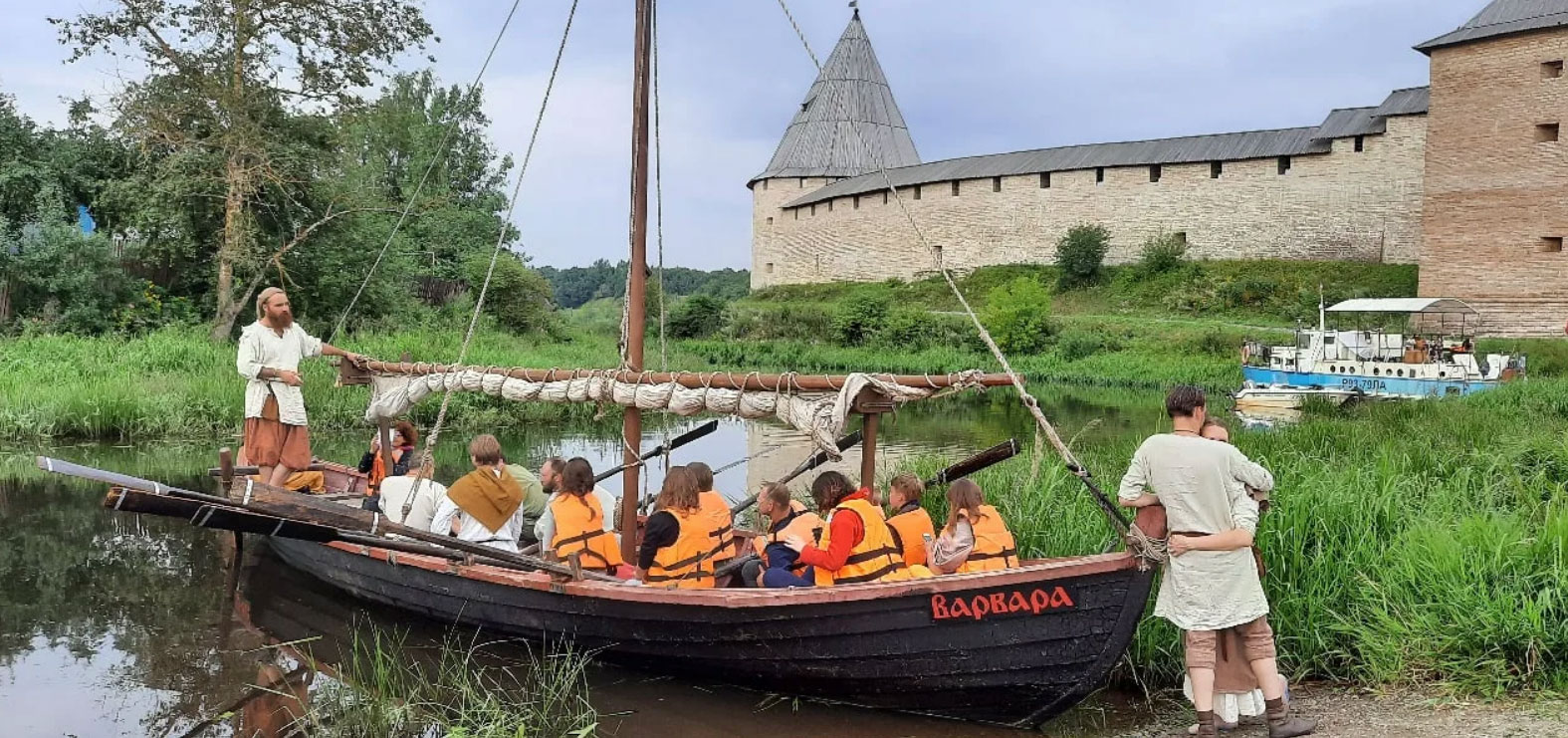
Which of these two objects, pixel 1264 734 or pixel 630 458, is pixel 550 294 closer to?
pixel 630 458

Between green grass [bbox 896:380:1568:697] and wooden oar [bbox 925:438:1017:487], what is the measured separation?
0.32m

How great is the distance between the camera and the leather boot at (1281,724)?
15.7 feet

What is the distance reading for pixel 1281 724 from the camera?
480 cm

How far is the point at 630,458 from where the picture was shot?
704cm

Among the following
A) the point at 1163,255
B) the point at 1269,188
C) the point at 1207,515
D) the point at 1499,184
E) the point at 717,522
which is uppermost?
the point at 1269,188

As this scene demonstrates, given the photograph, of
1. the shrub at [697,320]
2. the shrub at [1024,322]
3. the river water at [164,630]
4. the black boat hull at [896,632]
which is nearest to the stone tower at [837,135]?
the shrub at [697,320]

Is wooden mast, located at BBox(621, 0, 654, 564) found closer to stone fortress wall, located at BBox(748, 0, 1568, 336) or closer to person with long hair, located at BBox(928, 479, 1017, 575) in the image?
person with long hair, located at BBox(928, 479, 1017, 575)

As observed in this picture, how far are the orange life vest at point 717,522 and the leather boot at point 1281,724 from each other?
275 cm

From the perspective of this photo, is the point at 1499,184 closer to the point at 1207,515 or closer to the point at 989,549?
the point at 989,549

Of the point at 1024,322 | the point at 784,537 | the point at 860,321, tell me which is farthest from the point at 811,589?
the point at 860,321

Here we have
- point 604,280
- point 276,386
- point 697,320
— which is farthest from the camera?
point 604,280

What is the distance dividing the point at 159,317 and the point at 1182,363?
2267 centimetres

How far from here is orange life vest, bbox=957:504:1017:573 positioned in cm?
559

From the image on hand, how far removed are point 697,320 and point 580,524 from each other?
3558 cm
